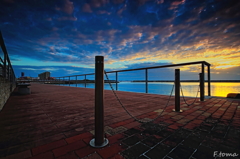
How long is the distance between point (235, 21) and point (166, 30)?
139 inches

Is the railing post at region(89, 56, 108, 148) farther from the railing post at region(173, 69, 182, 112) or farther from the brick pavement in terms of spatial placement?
the railing post at region(173, 69, 182, 112)

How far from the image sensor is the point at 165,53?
37.7 feet

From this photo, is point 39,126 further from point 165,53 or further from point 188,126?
point 165,53

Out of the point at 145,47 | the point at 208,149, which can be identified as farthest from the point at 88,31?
the point at 208,149
